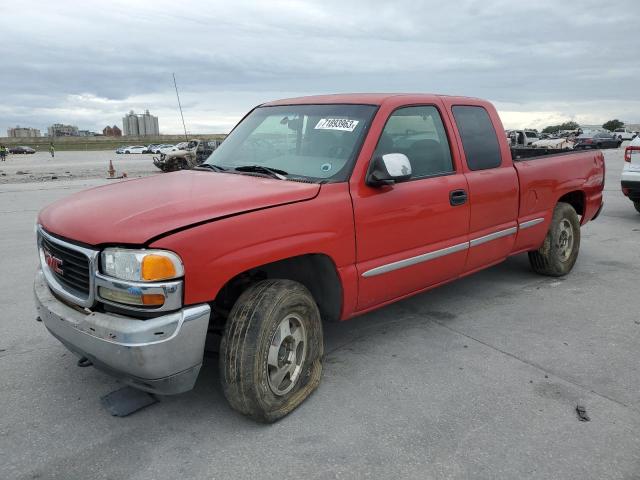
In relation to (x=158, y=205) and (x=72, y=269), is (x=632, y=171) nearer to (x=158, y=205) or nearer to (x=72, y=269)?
(x=158, y=205)

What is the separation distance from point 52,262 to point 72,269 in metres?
0.29

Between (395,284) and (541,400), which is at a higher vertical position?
(395,284)

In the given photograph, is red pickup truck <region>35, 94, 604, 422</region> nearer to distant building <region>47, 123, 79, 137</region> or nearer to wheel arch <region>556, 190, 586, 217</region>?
wheel arch <region>556, 190, 586, 217</region>

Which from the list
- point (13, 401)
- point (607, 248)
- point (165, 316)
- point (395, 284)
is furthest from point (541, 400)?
point (607, 248)

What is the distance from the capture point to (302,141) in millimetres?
3826

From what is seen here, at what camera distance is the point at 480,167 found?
4.46 m

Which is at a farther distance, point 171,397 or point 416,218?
point 416,218

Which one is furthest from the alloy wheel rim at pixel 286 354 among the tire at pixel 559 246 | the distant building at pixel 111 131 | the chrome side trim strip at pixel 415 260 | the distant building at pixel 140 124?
the distant building at pixel 111 131

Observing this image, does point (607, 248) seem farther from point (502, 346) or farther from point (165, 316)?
point (165, 316)

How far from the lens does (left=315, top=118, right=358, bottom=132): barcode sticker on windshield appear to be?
3.69 meters

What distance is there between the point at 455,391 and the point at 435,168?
5.46 feet

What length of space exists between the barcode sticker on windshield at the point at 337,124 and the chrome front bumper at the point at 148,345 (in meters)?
1.67

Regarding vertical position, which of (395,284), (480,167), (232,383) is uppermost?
(480,167)

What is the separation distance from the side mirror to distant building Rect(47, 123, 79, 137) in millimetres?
150210
